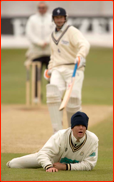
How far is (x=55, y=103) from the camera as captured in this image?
261 inches

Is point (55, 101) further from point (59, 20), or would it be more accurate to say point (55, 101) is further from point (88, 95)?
point (88, 95)

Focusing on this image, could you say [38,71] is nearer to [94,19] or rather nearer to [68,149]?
[68,149]

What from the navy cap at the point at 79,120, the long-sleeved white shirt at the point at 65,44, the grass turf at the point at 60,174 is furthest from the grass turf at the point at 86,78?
the navy cap at the point at 79,120

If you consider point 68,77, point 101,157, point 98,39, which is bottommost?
point 101,157

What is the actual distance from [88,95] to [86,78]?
3.23 meters

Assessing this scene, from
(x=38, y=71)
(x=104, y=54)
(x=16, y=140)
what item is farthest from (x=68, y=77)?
(x=104, y=54)

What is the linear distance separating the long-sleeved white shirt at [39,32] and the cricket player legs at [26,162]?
6.11 m

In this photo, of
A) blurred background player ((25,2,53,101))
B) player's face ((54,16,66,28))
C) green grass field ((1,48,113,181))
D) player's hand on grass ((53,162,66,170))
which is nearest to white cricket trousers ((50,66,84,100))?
player's face ((54,16,66,28))

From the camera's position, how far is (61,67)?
22.9 ft

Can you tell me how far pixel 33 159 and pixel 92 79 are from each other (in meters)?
10.8

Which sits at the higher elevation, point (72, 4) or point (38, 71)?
point (72, 4)

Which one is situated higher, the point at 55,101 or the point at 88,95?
the point at 55,101

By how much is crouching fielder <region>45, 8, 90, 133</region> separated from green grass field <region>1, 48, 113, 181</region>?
0.75 meters

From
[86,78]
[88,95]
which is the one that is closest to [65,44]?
[88,95]
